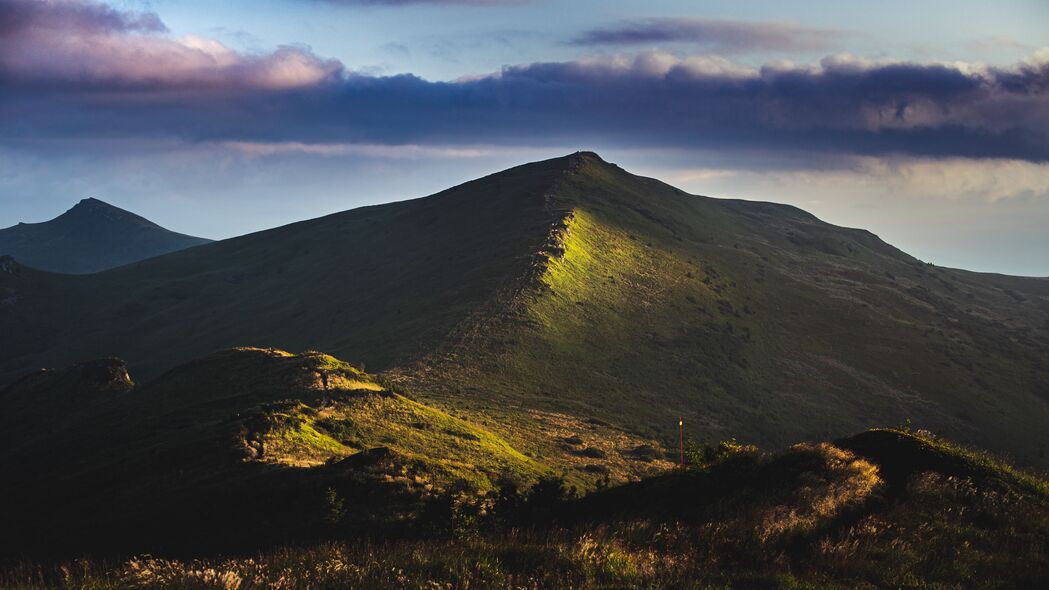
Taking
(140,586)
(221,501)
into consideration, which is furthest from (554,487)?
(221,501)

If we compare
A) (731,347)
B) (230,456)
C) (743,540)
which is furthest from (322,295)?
(743,540)

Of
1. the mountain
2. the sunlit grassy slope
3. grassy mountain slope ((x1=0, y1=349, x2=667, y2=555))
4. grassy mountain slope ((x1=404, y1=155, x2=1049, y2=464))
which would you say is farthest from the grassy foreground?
grassy mountain slope ((x1=404, y1=155, x2=1049, y2=464))

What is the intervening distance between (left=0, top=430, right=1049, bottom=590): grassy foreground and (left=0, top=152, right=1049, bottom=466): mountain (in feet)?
174

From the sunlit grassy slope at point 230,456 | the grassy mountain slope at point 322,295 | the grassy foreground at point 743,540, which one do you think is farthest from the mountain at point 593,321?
the grassy foreground at point 743,540

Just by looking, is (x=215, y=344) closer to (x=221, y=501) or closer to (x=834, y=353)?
(x=834, y=353)

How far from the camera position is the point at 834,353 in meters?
123

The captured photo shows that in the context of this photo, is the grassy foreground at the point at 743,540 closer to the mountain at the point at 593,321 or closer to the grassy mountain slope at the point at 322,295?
the mountain at the point at 593,321

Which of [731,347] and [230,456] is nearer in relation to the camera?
[230,456]

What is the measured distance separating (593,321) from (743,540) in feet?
328

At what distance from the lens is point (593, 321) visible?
376 feet

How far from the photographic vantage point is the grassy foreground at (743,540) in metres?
12.6

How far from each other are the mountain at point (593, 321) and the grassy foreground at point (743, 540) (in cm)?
5300

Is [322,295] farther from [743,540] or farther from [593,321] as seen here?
[743,540]

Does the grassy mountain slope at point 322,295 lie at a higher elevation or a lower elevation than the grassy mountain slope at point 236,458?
higher
